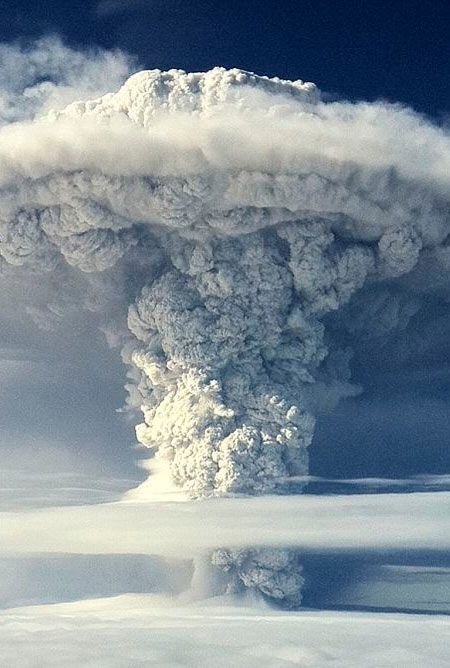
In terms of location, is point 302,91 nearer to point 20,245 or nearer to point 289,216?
point 289,216

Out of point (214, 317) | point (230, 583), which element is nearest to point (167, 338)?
point (214, 317)

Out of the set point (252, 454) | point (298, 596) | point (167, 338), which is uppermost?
point (167, 338)

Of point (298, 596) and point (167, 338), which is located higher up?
point (167, 338)

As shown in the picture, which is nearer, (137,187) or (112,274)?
(137,187)

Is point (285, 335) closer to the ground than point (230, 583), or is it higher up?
higher up

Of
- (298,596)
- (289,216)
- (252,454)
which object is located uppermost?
(289,216)

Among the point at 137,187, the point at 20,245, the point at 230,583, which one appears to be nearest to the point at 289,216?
the point at 137,187

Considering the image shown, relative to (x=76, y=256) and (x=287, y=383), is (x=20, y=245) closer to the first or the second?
(x=76, y=256)
